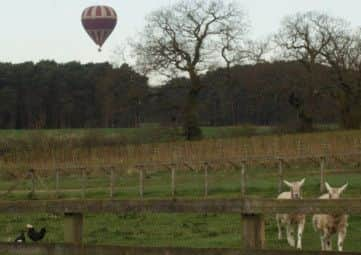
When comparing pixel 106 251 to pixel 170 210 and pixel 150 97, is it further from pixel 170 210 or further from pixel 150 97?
pixel 150 97

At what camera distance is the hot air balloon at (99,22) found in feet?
227

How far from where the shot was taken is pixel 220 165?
42062 millimetres

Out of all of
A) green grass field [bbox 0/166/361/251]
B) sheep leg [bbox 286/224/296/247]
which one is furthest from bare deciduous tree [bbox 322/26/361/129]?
sheep leg [bbox 286/224/296/247]

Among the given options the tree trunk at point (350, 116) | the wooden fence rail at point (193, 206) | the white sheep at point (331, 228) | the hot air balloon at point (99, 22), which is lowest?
the white sheep at point (331, 228)

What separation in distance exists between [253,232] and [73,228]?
6.56ft

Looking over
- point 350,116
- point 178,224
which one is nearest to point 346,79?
A: point 350,116

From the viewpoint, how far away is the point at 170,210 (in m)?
8.43

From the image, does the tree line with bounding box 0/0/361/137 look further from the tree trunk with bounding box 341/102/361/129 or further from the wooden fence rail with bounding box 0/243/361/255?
the wooden fence rail with bounding box 0/243/361/255

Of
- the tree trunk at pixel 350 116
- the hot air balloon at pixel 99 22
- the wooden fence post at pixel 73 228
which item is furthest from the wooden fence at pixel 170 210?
the hot air balloon at pixel 99 22

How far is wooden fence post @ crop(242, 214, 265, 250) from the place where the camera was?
7871mm

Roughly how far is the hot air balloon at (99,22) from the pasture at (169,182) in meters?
16.2

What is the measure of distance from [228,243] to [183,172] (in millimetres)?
25730

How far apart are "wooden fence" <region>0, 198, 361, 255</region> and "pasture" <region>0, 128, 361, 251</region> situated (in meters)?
6.47

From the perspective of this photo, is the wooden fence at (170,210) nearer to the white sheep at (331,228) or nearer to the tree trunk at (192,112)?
the white sheep at (331,228)
